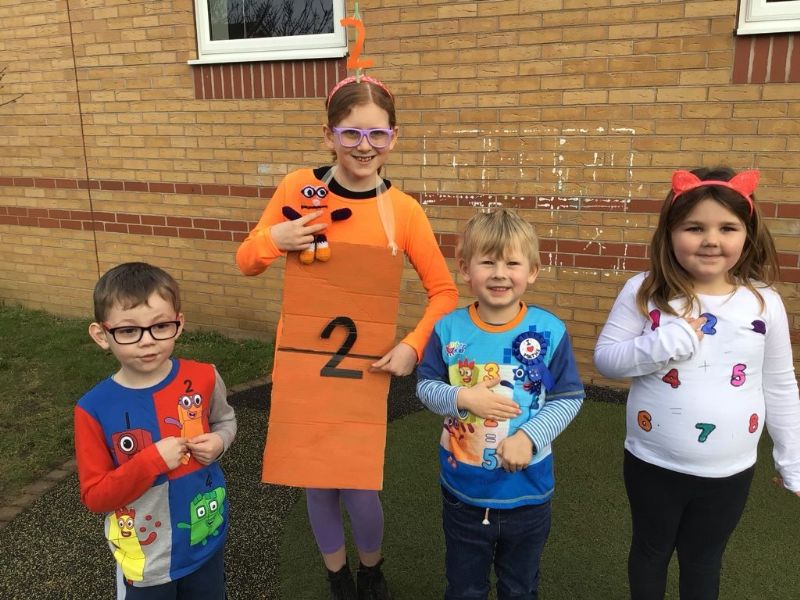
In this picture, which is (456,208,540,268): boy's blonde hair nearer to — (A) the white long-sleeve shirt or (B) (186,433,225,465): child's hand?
(A) the white long-sleeve shirt

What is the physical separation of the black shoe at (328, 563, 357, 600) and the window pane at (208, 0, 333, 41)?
424 centimetres

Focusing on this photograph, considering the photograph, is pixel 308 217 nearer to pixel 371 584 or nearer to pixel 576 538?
pixel 371 584

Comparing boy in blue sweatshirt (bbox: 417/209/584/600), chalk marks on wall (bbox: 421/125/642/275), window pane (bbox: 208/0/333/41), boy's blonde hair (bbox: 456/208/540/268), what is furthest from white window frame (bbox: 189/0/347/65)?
boy in blue sweatshirt (bbox: 417/209/584/600)

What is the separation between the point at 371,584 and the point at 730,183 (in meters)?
1.93

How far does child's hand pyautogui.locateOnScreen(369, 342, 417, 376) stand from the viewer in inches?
83.4

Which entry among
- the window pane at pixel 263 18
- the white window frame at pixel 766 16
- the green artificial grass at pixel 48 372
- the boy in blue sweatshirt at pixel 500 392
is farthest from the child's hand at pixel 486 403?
the window pane at pixel 263 18

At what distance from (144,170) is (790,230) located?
17.5 feet

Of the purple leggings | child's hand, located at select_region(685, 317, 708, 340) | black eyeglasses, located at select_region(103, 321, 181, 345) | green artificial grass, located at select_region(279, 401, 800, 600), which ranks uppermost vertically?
black eyeglasses, located at select_region(103, 321, 181, 345)

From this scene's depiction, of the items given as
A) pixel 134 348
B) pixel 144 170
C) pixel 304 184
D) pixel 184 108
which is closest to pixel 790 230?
pixel 304 184

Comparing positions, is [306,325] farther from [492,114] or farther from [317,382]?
[492,114]

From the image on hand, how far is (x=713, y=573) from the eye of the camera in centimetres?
210

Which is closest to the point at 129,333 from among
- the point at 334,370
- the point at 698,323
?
the point at 334,370

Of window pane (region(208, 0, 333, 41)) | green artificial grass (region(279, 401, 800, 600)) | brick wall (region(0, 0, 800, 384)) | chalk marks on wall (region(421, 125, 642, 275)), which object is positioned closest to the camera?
green artificial grass (region(279, 401, 800, 600))

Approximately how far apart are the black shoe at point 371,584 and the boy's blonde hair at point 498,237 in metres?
1.32
